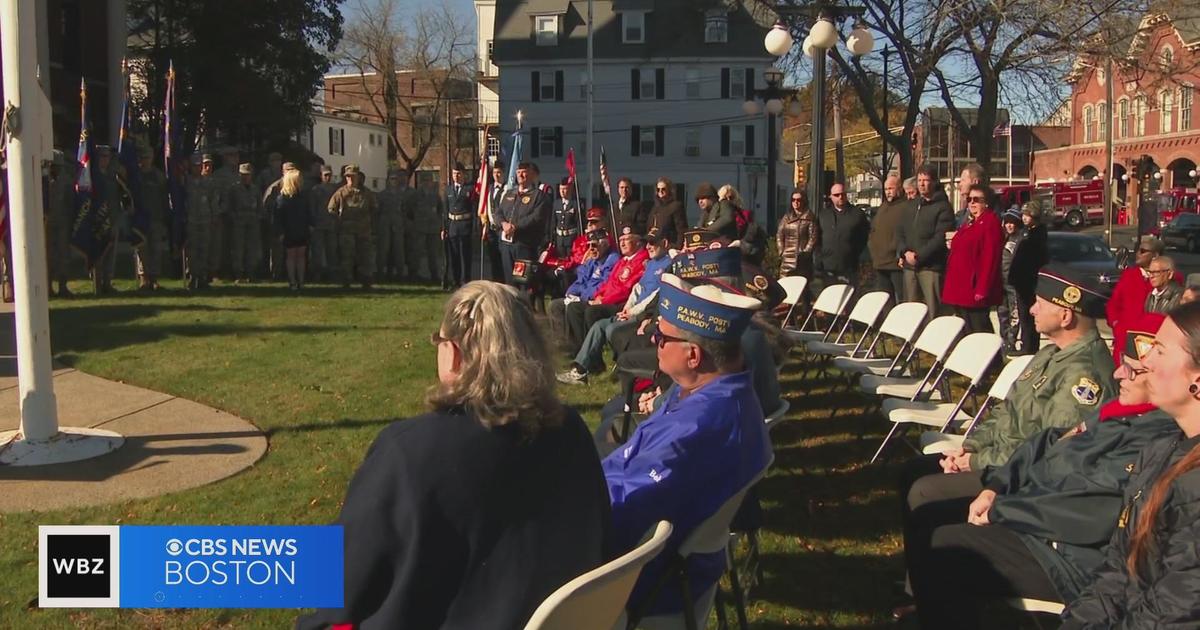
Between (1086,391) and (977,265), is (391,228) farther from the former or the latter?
(1086,391)

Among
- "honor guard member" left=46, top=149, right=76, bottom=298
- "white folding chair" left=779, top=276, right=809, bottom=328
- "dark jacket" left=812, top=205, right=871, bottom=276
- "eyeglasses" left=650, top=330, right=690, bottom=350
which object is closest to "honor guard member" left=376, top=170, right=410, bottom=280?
"honor guard member" left=46, top=149, right=76, bottom=298

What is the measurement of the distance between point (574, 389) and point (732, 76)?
4537cm

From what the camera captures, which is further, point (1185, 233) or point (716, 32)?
point (716, 32)

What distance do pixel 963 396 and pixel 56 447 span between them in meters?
5.44

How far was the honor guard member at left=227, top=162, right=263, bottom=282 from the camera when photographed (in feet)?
51.0

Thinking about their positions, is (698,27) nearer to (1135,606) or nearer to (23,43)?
(23,43)

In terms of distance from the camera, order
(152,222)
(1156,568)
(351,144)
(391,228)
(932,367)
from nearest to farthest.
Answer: (1156,568)
(932,367)
(152,222)
(391,228)
(351,144)

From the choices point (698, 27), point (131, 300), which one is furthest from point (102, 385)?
point (698, 27)

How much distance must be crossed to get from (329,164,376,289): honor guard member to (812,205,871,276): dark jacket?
6.58 meters

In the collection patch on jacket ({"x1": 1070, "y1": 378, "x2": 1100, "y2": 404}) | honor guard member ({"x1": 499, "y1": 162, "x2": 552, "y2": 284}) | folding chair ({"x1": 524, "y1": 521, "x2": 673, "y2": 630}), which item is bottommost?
folding chair ({"x1": 524, "y1": 521, "x2": 673, "y2": 630})

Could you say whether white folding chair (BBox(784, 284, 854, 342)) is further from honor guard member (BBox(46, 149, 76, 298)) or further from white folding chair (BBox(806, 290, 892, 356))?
honor guard member (BBox(46, 149, 76, 298))

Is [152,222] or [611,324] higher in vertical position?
[152,222]

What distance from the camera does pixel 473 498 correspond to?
241cm

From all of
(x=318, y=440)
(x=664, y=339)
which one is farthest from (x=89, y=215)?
(x=664, y=339)
